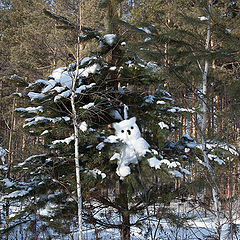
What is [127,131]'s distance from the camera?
473cm

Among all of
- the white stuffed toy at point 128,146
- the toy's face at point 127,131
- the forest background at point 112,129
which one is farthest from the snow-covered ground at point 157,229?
the toy's face at point 127,131

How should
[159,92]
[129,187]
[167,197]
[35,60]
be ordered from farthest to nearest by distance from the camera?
[35,60]
[159,92]
[167,197]
[129,187]

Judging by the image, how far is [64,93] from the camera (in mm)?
4527

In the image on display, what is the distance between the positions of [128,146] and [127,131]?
0.34 metres

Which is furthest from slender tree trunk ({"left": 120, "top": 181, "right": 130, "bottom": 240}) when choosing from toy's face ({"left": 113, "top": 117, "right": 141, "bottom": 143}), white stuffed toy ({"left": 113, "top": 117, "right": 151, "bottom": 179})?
toy's face ({"left": 113, "top": 117, "right": 141, "bottom": 143})

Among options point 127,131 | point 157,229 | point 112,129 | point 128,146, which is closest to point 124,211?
point 128,146

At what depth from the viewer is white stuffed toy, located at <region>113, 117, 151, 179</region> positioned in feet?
14.2

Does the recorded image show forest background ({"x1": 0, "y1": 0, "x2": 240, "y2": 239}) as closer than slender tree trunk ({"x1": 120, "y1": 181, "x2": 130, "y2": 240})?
Yes

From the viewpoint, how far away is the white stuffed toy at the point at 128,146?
14.2ft

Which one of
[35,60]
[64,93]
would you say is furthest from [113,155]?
[35,60]

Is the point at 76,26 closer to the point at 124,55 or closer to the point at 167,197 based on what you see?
the point at 124,55

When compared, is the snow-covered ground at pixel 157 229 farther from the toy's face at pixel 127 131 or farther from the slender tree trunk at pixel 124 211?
the toy's face at pixel 127 131

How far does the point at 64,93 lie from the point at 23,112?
36.7 inches

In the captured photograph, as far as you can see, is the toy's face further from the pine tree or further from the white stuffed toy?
the pine tree
